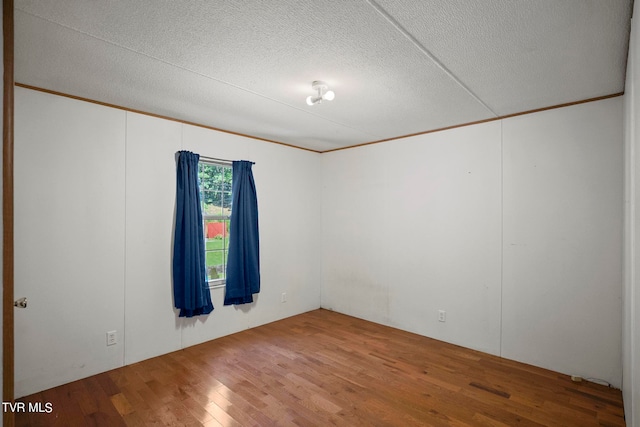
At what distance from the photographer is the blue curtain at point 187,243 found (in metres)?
3.27

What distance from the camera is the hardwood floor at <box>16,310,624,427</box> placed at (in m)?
2.20

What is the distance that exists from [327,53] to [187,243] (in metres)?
2.34

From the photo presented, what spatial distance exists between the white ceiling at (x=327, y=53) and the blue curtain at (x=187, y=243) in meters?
0.65

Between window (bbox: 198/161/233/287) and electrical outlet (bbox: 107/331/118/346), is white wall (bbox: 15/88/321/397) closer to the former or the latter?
electrical outlet (bbox: 107/331/118/346)

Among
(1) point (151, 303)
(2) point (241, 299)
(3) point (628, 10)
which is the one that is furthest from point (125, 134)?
(3) point (628, 10)

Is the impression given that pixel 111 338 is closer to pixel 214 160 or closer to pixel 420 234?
pixel 214 160

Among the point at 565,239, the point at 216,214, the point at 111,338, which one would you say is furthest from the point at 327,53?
the point at 111,338

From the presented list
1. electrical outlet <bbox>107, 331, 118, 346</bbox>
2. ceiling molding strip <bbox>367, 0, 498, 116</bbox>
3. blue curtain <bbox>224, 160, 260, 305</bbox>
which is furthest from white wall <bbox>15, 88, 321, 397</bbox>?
ceiling molding strip <bbox>367, 0, 498, 116</bbox>

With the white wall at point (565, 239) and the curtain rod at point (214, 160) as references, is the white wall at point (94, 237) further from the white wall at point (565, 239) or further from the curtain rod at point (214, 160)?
the white wall at point (565, 239)

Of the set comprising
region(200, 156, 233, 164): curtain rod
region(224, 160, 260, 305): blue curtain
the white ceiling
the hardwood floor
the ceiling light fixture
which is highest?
the white ceiling

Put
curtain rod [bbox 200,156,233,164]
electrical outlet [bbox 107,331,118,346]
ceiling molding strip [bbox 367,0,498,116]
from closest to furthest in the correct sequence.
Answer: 1. ceiling molding strip [bbox 367,0,498,116]
2. electrical outlet [bbox 107,331,118,346]
3. curtain rod [bbox 200,156,233,164]

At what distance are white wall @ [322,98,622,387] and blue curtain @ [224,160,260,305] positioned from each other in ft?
4.72

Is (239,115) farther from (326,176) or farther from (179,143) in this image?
(326,176)

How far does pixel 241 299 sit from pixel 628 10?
3969mm
